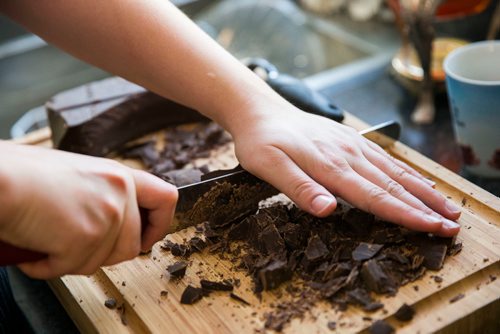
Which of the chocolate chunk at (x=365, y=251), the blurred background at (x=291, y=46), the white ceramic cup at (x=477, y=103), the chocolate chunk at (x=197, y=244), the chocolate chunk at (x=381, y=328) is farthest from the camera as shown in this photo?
the blurred background at (x=291, y=46)

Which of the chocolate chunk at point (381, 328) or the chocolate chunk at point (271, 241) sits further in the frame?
the chocolate chunk at point (271, 241)

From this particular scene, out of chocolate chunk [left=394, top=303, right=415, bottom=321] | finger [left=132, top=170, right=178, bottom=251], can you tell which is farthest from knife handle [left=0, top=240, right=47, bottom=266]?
chocolate chunk [left=394, top=303, right=415, bottom=321]

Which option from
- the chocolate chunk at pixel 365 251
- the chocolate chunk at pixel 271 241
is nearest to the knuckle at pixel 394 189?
the chocolate chunk at pixel 365 251

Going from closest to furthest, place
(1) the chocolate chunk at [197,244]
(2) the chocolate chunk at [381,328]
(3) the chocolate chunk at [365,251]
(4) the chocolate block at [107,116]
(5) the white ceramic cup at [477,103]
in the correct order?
(2) the chocolate chunk at [381,328] < (3) the chocolate chunk at [365,251] < (1) the chocolate chunk at [197,244] < (5) the white ceramic cup at [477,103] < (4) the chocolate block at [107,116]

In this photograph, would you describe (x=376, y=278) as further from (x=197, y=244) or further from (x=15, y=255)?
(x=15, y=255)

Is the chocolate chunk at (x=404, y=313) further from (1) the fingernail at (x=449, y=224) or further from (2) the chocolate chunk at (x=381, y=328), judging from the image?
Result: (1) the fingernail at (x=449, y=224)

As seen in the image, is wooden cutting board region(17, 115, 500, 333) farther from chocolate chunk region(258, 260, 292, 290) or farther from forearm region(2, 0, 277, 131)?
forearm region(2, 0, 277, 131)

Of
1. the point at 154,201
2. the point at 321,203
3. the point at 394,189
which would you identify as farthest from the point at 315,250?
the point at 154,201

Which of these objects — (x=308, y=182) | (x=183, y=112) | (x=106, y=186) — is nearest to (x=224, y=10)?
(x=183, y=112)
